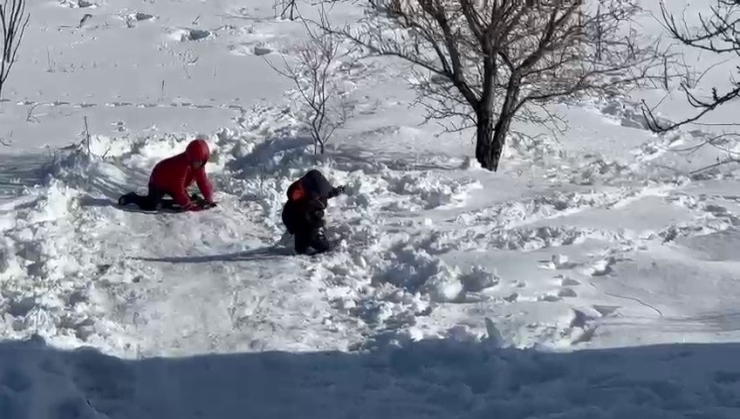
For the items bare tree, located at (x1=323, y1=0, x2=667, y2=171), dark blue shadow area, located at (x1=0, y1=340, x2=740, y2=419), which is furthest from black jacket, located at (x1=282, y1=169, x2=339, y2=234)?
bare tree, located at (x1=323, y1=0, x2=667, y2=171)

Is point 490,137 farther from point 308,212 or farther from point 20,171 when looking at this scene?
point 20,171

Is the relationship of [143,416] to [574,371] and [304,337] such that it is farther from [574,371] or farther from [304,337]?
[574,371]

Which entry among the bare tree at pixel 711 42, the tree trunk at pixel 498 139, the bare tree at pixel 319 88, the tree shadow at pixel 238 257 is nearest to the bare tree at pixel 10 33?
the bare tree at pixel 319 88

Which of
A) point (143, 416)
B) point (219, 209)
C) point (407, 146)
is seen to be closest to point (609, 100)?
point (407, 146)

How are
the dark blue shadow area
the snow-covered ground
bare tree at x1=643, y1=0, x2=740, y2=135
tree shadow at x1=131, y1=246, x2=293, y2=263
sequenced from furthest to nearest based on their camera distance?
tree shadow at x1=131, y1=246, x2=293, y2=263 < bare tree at x1=643, y1=0, x2=740, y2=135 < the snow-covered ground < the dark blue shadow area

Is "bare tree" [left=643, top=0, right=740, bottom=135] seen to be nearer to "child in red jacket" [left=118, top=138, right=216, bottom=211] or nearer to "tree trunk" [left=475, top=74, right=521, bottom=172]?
"tree trunk" [left=475, top=74, right=521, bottom=172]

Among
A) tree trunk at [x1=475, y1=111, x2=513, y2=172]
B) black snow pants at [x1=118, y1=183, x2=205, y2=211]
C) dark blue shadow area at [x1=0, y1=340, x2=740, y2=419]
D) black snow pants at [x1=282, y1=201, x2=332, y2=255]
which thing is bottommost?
dark blue shadow area at [x1=0, y1=340, x2=740, y2=419]

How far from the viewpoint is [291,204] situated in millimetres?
8914

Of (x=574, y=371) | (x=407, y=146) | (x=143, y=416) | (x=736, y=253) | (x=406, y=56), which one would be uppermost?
(x=406, y=56)

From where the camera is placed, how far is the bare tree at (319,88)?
13306mm

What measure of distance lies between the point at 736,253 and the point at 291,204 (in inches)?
152

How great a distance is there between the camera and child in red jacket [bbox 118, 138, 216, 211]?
9.81 m

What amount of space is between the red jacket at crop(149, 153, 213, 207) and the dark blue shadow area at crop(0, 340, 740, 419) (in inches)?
127

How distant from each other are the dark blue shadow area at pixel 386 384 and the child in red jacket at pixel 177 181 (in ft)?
10.6
